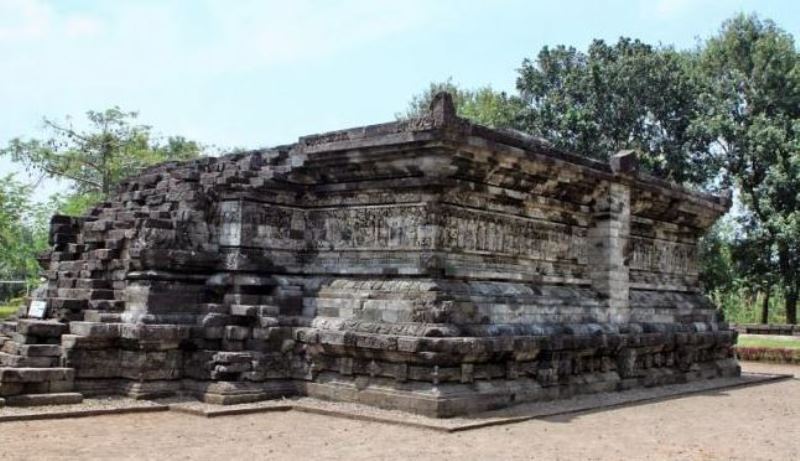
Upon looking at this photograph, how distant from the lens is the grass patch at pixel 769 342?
27.5 metres

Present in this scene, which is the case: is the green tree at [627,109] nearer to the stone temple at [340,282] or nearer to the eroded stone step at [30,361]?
the stone temple at [340,282]

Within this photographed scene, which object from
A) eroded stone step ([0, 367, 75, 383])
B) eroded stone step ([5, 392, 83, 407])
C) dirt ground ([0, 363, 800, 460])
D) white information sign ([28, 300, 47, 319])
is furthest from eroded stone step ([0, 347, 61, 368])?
dirt ground ([0, 363, 800, 460])

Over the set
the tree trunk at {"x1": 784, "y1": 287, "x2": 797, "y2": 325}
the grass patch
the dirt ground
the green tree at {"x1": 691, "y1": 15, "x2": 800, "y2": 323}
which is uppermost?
the green tree at {"x1": 691, "y1": 15, "x2": 800, "y2": 323}

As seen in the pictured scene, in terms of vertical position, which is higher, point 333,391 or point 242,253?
point 242,253

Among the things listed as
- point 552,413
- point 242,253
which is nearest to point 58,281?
point 242,253

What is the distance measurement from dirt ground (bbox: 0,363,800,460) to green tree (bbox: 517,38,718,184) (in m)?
24.1

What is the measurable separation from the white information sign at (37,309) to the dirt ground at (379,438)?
10.3 feet

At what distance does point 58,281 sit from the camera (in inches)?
546

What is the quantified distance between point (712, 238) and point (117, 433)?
Answer: 3339 cm

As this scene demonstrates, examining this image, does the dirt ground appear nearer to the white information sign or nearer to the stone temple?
the stone temple

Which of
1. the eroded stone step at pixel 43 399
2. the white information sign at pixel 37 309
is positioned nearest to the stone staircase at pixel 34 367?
the eroded stone step at pixel 43 399

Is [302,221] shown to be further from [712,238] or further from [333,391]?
[712,238]

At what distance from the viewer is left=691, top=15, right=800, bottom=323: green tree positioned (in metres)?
33.1

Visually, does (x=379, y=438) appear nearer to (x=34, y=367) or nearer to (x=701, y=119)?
(x=34, y=367)
